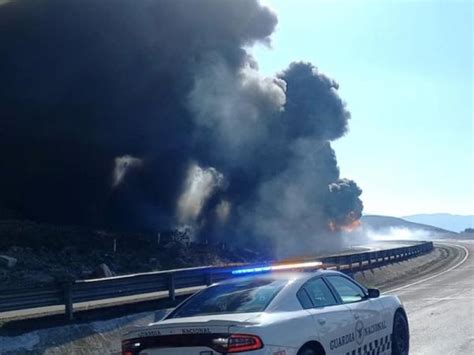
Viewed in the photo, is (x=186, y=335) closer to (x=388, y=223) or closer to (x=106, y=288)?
(x=106, y=288)

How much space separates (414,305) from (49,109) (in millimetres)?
32377

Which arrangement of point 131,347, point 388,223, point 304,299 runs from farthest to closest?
point 388,223, point 304,299, point 131,347

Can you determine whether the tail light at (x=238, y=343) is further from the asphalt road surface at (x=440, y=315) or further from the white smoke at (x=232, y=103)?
the white smoke at (x=232, y=103)

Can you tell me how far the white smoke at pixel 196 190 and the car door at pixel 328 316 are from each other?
4259 centimetres

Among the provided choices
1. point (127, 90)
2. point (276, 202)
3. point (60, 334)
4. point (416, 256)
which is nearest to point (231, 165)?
point (276, 202)

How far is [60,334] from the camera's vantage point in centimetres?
998

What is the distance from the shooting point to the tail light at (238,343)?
541 cm

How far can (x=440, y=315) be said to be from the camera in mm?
12477

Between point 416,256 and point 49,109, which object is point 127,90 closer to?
point 49,109

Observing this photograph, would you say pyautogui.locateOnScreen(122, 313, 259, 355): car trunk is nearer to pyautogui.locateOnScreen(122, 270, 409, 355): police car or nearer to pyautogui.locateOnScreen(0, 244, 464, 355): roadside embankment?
pyautogui.locateOnScreen(122, 270, 409, 355): police car

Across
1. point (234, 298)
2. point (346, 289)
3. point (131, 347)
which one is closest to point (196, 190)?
point (346, 289)

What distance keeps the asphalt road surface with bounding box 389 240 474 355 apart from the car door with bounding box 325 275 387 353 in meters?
1.38

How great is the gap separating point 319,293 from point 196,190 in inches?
1830

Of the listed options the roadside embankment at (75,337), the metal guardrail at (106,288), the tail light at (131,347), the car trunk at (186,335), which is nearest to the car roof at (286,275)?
the car trunk at (186,335)
